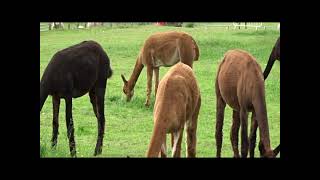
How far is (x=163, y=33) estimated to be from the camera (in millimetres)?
10578

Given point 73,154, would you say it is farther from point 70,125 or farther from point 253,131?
point 253,131

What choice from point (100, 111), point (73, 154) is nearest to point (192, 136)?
point (73, 154)

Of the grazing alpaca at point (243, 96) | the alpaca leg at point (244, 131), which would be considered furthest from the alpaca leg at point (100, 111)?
the alpaca leg at point (244, 131)

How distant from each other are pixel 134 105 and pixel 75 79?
264cm

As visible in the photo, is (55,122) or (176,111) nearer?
(176,111)

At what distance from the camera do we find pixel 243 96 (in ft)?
20.7

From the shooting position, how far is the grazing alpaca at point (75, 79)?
661 cm

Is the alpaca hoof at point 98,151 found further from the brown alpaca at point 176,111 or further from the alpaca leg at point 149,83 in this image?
the alpaca leg at point 149,83

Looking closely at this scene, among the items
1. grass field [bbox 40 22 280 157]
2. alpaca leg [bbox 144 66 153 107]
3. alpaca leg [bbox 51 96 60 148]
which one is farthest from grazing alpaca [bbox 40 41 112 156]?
alpaca leg [bbox 144 66 153 107]

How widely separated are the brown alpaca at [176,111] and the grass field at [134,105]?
21.2 inches

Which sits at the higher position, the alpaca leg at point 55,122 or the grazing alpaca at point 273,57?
the grazing alpaca at point 273,57

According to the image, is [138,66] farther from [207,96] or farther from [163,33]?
[207,96]

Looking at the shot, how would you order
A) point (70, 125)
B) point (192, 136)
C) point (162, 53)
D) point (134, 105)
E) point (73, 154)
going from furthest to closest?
point (162, 53) → point (134, 105) → point (70, 125) → point (192, 136) → point (73, 154)
